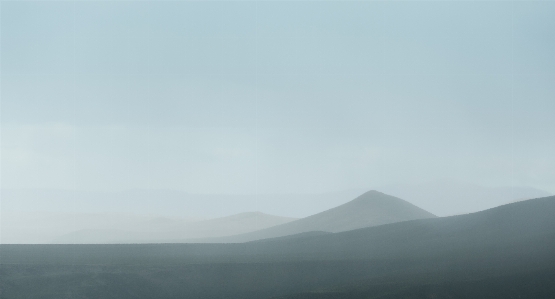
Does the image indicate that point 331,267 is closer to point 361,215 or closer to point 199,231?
point 361,215

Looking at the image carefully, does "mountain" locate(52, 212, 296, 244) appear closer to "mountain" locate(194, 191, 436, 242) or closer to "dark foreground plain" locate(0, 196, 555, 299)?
"mountain" locate(194, 191, 436, 242)

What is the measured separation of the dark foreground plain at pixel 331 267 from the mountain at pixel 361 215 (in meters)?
33.2

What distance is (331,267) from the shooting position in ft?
119

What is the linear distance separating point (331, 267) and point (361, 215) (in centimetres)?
4938

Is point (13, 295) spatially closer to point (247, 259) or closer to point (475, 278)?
point (247, 259)

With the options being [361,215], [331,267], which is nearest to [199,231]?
[361,215]

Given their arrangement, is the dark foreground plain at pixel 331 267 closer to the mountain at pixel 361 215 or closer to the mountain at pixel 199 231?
the mountain at pixel 361 215

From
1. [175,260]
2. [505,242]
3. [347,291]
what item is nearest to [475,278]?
[347,291]

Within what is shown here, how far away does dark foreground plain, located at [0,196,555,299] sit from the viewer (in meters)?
26.7

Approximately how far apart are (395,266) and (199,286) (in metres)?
13.1

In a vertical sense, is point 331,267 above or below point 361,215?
below

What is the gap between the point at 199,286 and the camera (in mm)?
34312

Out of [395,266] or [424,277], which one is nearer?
[424,277]

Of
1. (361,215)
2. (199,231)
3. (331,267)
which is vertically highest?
(361,215)
